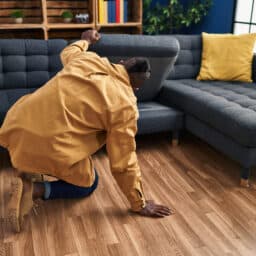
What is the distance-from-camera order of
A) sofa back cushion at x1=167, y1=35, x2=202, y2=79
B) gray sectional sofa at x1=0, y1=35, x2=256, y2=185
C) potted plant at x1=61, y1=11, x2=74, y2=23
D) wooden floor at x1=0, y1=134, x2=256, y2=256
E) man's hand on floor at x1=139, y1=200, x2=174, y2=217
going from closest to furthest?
wooden floor at x1=0, y1=134, x2=256, y2=256
man's hand on floor at x1=139, y1=200, x2=174, y2=217
gray sectional sofa at x1=0, y1=35, x2=256, y2=185
sofa back cushion at x1=167, y1=35, x2=202, y2=79
potted plant at x1=61, y1=11, x2=74, y2=23

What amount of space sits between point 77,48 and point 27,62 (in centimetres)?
77

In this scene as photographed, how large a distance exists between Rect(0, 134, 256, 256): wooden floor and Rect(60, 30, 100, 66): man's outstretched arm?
32.6 inches

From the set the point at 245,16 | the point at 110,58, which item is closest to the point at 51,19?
the point at 110,58

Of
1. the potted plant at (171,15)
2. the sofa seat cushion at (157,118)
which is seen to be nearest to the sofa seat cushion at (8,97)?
the sofa seat cushion at (157,118)

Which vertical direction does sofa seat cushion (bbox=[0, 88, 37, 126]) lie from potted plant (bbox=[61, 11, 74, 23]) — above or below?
below

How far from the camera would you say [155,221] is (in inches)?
76.2

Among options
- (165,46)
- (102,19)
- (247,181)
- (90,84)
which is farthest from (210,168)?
(102,19)

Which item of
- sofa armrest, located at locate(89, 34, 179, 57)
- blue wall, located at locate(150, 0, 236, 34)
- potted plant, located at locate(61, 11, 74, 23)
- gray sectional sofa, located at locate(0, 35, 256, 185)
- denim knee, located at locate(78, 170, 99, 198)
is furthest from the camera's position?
blue wall, located at locate(150, 0, 236, 34)

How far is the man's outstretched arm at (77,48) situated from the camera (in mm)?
2024

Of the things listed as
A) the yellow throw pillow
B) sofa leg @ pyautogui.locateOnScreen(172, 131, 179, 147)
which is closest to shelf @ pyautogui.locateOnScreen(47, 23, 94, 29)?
the yellow throw pillow

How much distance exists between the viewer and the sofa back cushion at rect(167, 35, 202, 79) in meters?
3.28

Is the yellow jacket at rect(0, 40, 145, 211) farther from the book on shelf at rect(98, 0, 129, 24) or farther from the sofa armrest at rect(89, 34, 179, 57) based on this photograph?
the book on shelf at rect(98, 0, 129, 24)

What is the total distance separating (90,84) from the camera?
1.60 m

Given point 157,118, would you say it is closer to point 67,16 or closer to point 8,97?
point 8,97
